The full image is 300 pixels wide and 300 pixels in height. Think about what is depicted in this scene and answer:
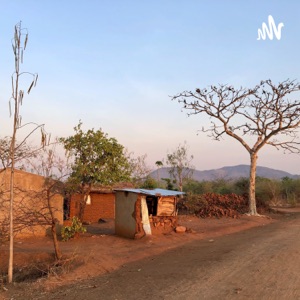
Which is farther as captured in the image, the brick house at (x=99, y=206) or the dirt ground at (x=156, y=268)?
the brick house at (x=99, y=206)

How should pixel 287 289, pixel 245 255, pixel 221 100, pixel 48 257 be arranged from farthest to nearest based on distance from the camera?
pixel 221 100 < pixel 48 257 < pixel 245 255 < pixel 287 289

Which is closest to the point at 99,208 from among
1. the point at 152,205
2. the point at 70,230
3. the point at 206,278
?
the point at 152,205

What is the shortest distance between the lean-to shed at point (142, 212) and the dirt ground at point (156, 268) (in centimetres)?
58

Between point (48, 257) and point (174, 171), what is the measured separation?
88.1 feet

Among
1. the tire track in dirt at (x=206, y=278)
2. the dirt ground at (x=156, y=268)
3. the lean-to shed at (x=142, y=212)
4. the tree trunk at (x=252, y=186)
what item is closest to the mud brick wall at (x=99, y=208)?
the lean-to shed at (x=142, y=212)

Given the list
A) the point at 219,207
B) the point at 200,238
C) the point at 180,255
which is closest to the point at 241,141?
the point at 219,207

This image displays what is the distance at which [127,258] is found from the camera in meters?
10.3

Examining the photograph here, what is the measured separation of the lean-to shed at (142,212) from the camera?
45.2ft

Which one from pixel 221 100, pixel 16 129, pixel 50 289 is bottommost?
pixel 50 289

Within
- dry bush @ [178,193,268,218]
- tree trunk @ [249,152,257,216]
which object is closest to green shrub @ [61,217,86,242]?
dry bush @ [178,193,268,218]

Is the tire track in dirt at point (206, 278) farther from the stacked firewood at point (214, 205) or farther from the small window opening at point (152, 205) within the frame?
the stacked firewood at point (214, 205)

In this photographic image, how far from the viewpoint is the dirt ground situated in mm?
6660

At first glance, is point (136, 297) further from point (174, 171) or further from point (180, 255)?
point (174, 171)

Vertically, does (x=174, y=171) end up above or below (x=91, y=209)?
above
